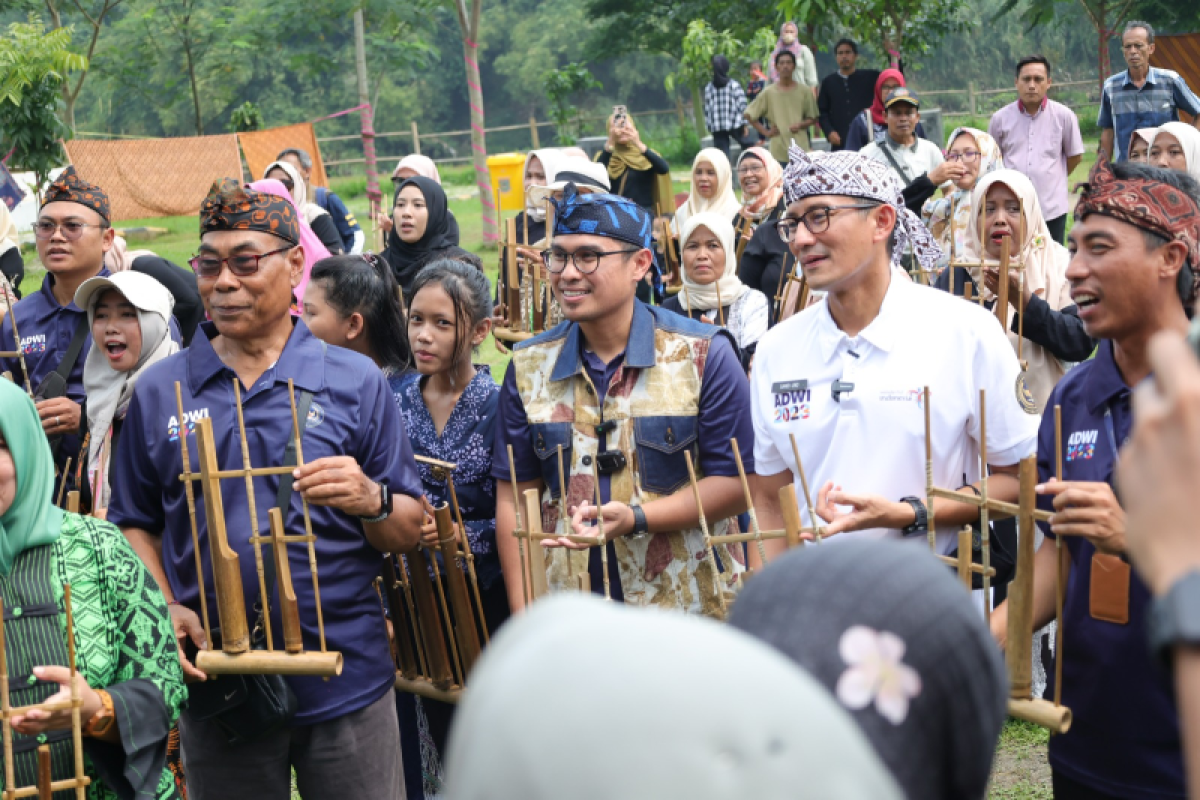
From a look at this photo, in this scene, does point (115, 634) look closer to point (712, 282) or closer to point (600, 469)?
point (600, 469)

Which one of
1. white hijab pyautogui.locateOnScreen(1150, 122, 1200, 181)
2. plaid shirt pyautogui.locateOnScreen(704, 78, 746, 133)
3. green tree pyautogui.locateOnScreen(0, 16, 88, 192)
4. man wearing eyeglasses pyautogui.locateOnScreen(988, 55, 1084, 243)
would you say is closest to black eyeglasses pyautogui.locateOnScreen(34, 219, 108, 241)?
white hijab pyautogui.locateOnScreen(1150, 122, 1200, 181)

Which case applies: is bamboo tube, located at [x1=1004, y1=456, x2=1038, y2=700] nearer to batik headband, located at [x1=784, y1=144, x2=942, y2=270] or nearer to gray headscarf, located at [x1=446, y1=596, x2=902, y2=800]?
batik headband, located at [x1=784, y1=144, x2=942, y2=270]

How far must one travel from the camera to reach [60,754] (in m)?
2.67

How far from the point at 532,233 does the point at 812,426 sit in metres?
5.34

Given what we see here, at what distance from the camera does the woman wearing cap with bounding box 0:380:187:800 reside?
8.72 feet

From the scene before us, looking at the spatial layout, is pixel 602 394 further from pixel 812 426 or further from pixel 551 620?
pixel 551 620

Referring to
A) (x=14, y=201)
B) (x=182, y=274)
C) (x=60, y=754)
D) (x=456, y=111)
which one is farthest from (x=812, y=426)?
(x=456, y=111)

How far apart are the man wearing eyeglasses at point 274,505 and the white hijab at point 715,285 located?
128 inches

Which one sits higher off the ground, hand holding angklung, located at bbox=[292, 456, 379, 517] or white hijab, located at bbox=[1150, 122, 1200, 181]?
white hijab, located at bbox=[1150, 122, 1200, 181]

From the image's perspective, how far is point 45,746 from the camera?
2.57 meters

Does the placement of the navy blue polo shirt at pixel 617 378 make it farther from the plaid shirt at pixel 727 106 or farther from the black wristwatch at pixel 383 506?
the plaid shirt at pixel 727 106

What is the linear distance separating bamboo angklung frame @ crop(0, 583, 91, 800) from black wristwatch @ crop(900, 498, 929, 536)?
70.6 inches

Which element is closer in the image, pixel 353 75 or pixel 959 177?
pixel 959 177

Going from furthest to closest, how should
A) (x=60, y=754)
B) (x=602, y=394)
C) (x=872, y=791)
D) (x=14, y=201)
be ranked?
(x=14, y=201) → (x=602, y=394) → (x=60, y=754) → (x=872, y=791)
